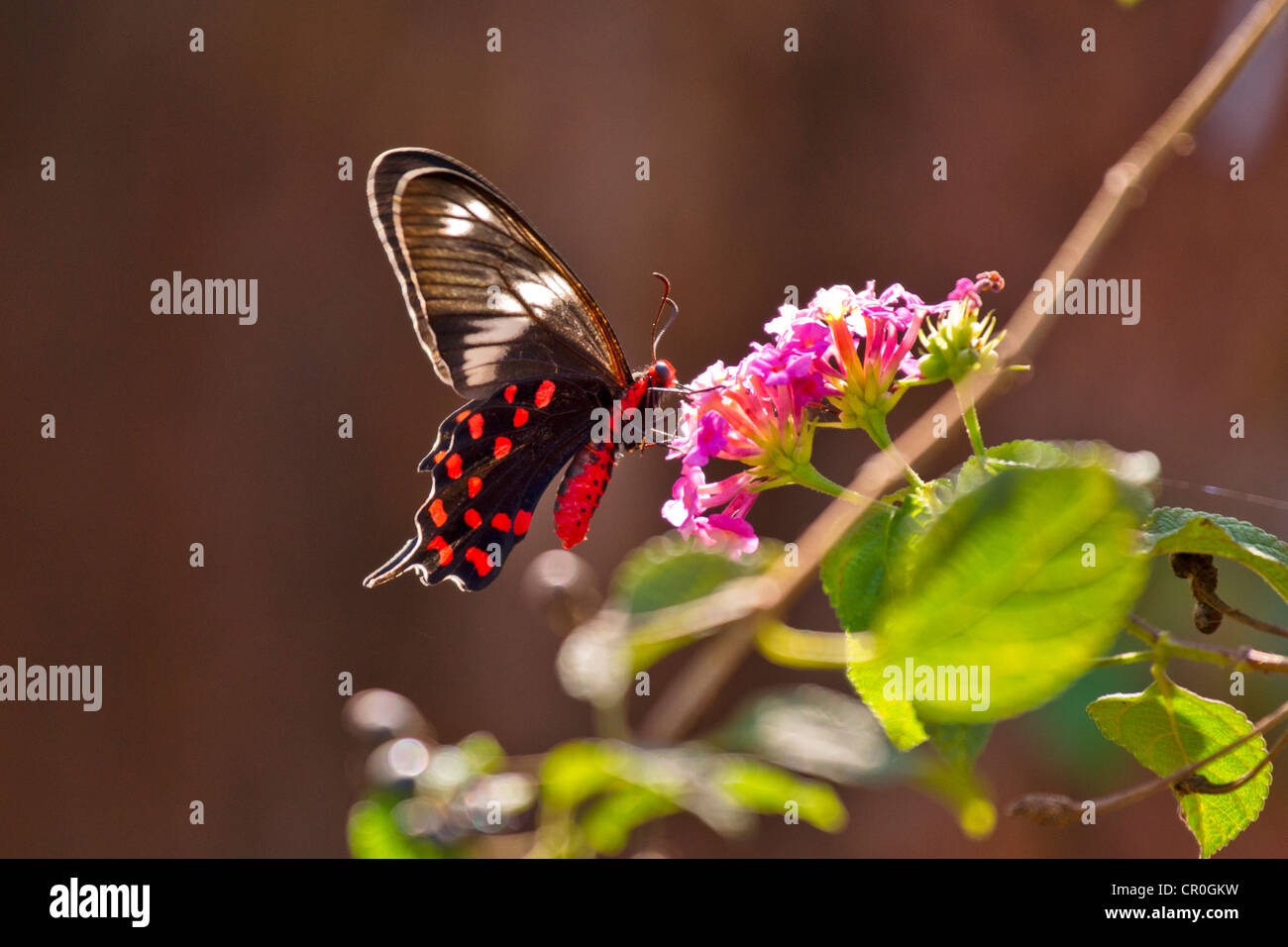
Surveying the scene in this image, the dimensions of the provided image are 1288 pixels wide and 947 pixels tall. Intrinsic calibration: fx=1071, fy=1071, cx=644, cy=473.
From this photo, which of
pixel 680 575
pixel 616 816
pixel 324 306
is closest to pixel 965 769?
pixel 680 575

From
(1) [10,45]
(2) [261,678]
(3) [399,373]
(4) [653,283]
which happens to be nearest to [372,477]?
(3) [399,373]

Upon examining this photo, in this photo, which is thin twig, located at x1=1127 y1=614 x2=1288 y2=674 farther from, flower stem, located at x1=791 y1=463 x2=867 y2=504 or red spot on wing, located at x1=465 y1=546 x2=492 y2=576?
red spot on wing, located at x1=465 y1=546 x2=492 y2=576

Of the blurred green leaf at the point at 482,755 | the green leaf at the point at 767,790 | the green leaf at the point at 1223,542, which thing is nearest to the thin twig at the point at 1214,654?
the green leaf at the point at 1223,542

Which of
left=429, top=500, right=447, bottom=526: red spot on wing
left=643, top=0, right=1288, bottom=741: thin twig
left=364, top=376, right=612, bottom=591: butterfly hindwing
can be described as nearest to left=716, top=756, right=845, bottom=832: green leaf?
→ left=643, top=0, right=1288, bottom=741: thin twig

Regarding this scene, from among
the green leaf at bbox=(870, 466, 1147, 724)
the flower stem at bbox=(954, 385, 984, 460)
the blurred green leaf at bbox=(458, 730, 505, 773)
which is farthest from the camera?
the blurred green leaf at bbox=(458, 730, 505, 773)

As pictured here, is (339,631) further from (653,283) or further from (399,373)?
(653,283)

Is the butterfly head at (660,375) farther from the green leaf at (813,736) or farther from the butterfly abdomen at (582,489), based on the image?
the green leaf at (813,736)
